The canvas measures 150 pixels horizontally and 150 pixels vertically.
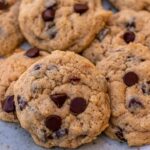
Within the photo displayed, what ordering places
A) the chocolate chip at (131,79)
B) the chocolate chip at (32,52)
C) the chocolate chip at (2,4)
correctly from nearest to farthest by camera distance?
→ the chocolate chip at (131,79) → the chocolate chip at (32,52) → the chocolate chip at (2,4)

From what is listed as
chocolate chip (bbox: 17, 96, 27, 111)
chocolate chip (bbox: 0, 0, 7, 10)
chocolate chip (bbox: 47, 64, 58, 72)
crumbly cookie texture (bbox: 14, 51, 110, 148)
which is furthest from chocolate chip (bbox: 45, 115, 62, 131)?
chocolate chip (bbox: 0, 0, 7, 10)

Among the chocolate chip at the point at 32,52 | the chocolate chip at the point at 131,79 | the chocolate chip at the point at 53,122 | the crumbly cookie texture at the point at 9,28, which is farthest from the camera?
the crumbly cookie texture at the point at 9,28

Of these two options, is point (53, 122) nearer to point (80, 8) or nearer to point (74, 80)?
point (74, 80)

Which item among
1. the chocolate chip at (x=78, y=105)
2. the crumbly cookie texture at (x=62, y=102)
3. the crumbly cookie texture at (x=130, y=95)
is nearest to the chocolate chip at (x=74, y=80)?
the crumbly cookie texture at (x=62, y=102)

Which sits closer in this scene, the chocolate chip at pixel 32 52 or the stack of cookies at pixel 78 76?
the stack of cookies at pixel 78 76

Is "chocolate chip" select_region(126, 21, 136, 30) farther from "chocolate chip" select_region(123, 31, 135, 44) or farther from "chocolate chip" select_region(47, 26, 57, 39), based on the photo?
"chocolate chip" select_region(47, 26, 57, 39)

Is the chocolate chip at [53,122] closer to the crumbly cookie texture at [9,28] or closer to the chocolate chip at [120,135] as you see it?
the chocolate chip at [120,135]

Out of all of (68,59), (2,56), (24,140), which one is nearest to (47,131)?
(24,140)
